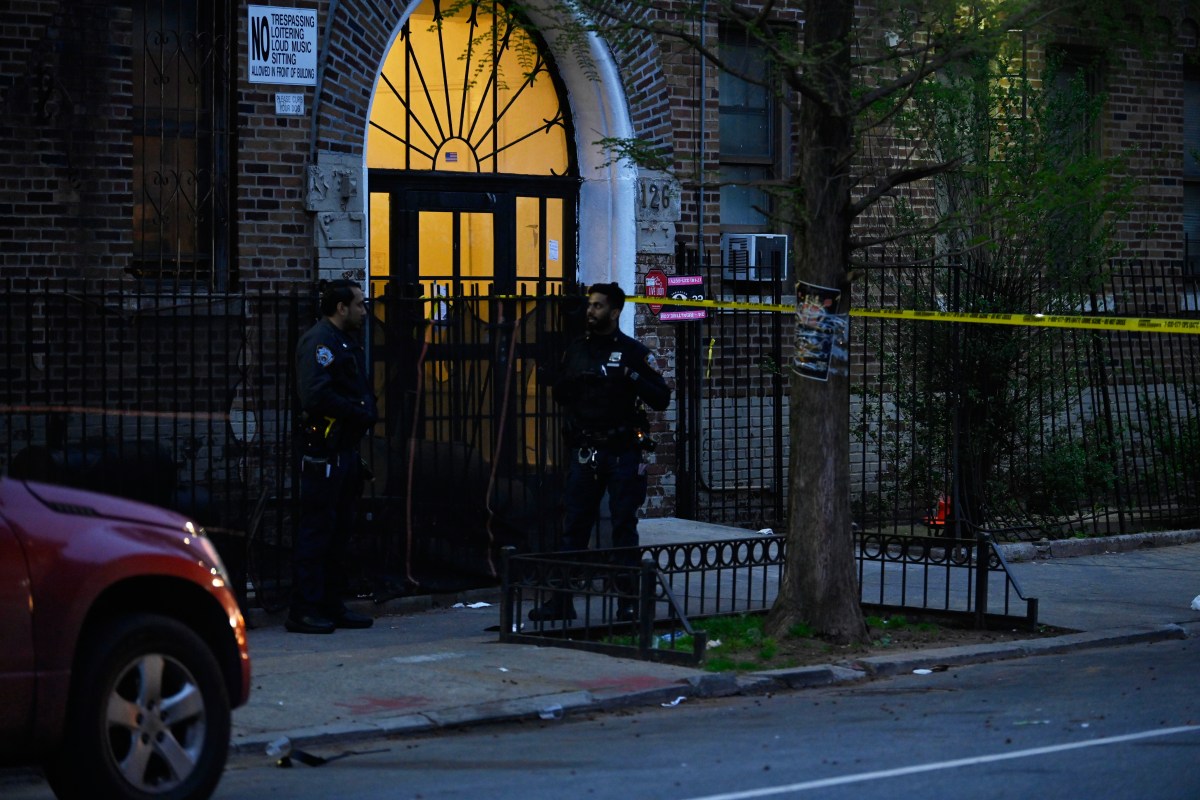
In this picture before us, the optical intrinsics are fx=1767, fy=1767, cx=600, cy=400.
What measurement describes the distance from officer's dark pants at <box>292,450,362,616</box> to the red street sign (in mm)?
5170

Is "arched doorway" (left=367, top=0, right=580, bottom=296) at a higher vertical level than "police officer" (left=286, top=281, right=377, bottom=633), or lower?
higher

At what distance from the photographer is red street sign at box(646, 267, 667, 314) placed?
15242mm

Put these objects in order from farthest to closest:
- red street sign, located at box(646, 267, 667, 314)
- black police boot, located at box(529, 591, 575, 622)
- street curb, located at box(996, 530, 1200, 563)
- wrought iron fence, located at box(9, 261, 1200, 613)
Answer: red street sign, located at box(646, 267, 667, 314)
street curb, located at box(996, 530, 1200, 563)
wrought iron fence, located at box(9, 261, 1200, 613)
black police boot, located at box(529, 591, 575, 622)

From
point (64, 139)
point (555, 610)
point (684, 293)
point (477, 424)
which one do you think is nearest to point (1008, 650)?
point (555, 610)

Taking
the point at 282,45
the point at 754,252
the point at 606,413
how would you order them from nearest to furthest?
the point at 606,413 < the point at 282,45 < the point at 754,252

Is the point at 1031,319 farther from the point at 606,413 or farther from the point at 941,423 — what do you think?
the point at 606,413

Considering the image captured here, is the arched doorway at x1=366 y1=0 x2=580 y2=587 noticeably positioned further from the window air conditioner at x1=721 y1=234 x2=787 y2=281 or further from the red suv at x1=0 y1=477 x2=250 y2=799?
the red suv at x1=0 y1=477 x2=250 y2=799

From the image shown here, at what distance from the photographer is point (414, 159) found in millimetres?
14680

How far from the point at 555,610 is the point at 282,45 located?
18.1ft

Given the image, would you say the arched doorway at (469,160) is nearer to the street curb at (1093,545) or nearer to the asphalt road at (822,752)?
the street curb at (1093,545)

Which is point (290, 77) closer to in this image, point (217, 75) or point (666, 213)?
point (217, 75)

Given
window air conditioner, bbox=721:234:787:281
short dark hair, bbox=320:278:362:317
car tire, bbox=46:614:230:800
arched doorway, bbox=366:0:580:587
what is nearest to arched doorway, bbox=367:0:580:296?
arched doorway, bbox=366:0:580:587

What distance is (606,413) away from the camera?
10656mm

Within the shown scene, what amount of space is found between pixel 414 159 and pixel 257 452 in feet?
13.0
